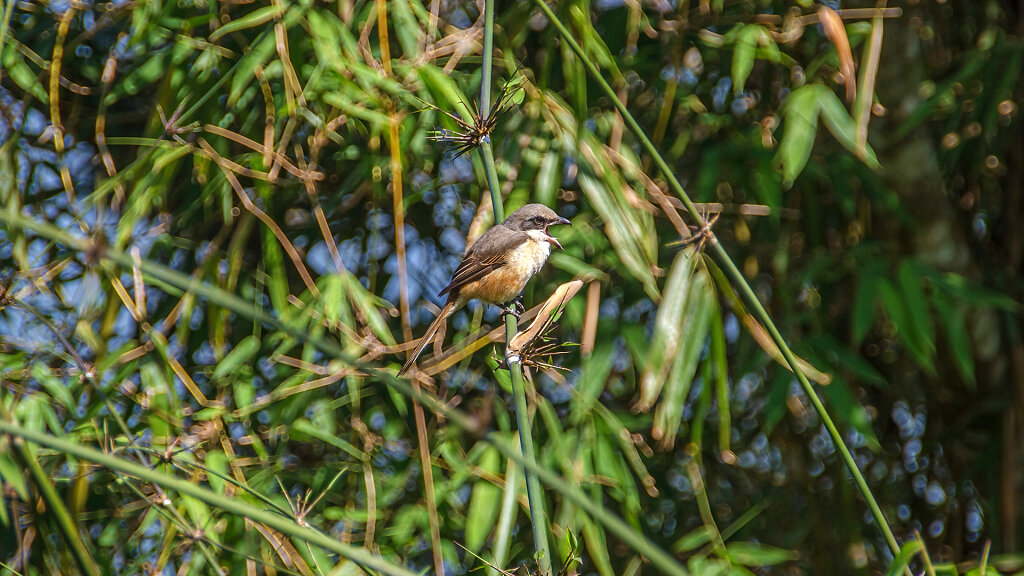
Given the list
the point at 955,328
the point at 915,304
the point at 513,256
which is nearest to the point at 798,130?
the point at 915,304

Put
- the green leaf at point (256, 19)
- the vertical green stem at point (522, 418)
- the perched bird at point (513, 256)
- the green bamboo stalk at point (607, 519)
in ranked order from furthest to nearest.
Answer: the perched bird at point (513, 256), the green leaf at point (256, 19), the vertical green stem at point (522, 418), the green bamboo stalk at point (607, 519)

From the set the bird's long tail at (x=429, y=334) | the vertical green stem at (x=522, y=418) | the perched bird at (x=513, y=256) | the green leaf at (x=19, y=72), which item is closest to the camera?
the vertical green stem at (x=522, y=418)

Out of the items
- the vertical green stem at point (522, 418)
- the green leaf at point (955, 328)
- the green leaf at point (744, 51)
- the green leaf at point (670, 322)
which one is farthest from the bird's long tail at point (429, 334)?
the green leaf at point (955, 328)

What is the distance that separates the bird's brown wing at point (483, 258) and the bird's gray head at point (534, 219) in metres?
0.03

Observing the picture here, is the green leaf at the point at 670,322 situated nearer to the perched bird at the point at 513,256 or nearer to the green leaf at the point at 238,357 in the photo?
the perched bird at the point at 513,256

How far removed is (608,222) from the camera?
2.87 m

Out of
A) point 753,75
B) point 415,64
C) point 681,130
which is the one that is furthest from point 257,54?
point 753,75

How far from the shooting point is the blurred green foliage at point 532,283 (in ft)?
9.53

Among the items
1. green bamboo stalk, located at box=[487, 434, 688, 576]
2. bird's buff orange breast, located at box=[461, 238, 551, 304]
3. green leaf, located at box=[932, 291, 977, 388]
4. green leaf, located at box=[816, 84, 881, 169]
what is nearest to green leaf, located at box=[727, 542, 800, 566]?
green leaf, located at box=[932, 291, 977, 388]

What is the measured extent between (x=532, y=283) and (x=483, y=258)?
1.20 ft

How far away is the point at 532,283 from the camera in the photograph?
317 cm

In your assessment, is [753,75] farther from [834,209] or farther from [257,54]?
[257,54]

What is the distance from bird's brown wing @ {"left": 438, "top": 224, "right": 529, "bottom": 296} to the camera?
9.22ft

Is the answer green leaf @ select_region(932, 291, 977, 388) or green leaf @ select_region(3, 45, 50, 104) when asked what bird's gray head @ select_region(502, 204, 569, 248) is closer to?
green leaf @ select_region(932, 291, 977, 388)
